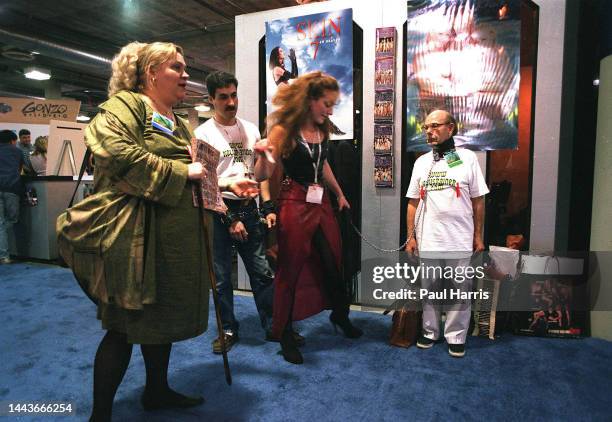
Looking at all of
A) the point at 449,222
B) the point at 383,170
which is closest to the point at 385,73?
the point at 383,170

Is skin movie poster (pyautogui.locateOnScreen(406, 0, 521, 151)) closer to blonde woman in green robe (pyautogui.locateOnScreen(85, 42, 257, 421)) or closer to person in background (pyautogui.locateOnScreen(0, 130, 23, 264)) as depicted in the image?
blonde woman in green robe (pyautogui.locateOnScreen(85, 42, 257, 421))

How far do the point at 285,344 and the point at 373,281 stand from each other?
122cm

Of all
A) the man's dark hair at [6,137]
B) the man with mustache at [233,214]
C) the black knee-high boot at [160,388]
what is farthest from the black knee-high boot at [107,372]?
the man's dark hair at [6,137]

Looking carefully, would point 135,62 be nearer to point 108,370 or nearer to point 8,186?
point 108,370

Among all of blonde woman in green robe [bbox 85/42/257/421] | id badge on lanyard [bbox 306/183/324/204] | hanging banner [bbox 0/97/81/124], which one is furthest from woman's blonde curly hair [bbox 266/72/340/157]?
hanging banner [bbox 0/97/81/124]

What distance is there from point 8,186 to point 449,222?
17.5 ft

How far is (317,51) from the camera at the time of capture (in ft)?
11.3

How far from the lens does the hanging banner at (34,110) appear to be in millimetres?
8648

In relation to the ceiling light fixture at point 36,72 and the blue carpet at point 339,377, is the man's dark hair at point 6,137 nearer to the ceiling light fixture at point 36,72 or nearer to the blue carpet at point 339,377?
the blue carpet at point 339,377

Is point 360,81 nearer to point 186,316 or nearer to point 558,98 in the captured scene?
point 558,98

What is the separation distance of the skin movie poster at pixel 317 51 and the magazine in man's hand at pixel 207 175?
170 centimetres

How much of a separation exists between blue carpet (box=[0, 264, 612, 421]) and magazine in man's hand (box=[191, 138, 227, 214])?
0.97 meters

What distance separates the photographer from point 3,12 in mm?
6324

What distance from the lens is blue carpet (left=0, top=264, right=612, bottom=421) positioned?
1907 millimetres
